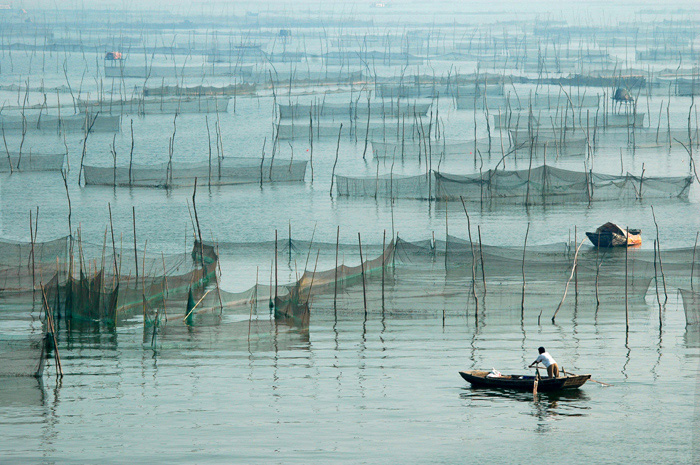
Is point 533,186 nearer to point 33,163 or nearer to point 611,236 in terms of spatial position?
point 611,236

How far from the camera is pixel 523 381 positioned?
1412 cm

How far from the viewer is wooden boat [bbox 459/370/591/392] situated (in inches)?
556

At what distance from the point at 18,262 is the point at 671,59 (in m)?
81.3

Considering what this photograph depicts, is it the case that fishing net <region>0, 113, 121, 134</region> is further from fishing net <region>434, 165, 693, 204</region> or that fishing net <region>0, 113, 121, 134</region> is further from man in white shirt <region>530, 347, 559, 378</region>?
man in white shirt <region>530, 347, 559, 378</region>

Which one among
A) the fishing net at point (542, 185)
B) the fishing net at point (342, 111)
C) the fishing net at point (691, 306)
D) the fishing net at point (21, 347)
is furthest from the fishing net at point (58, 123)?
the fishing net at point (691, 306)

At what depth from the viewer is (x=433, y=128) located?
49.2 m

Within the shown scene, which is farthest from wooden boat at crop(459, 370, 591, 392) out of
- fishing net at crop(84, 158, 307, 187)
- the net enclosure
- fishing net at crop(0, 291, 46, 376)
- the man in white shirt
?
fishing net at crop(84, 158, 307, 187)

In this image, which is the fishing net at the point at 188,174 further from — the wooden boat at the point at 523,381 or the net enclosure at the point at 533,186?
the wooden boat at the point at 523,381

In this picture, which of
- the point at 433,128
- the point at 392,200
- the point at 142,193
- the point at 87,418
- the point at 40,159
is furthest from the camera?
the point at 433,128

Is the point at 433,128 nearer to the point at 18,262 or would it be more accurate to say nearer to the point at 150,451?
the point at 18,262

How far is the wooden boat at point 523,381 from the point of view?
14.1m

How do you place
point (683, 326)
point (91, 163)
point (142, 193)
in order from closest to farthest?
point (683, 326) → point (142, 193) → point (91, 163)

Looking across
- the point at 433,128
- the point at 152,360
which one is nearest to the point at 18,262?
the point at 152,360

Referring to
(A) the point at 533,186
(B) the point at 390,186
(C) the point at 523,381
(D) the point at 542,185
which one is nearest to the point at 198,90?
(B) the point at 390,186
